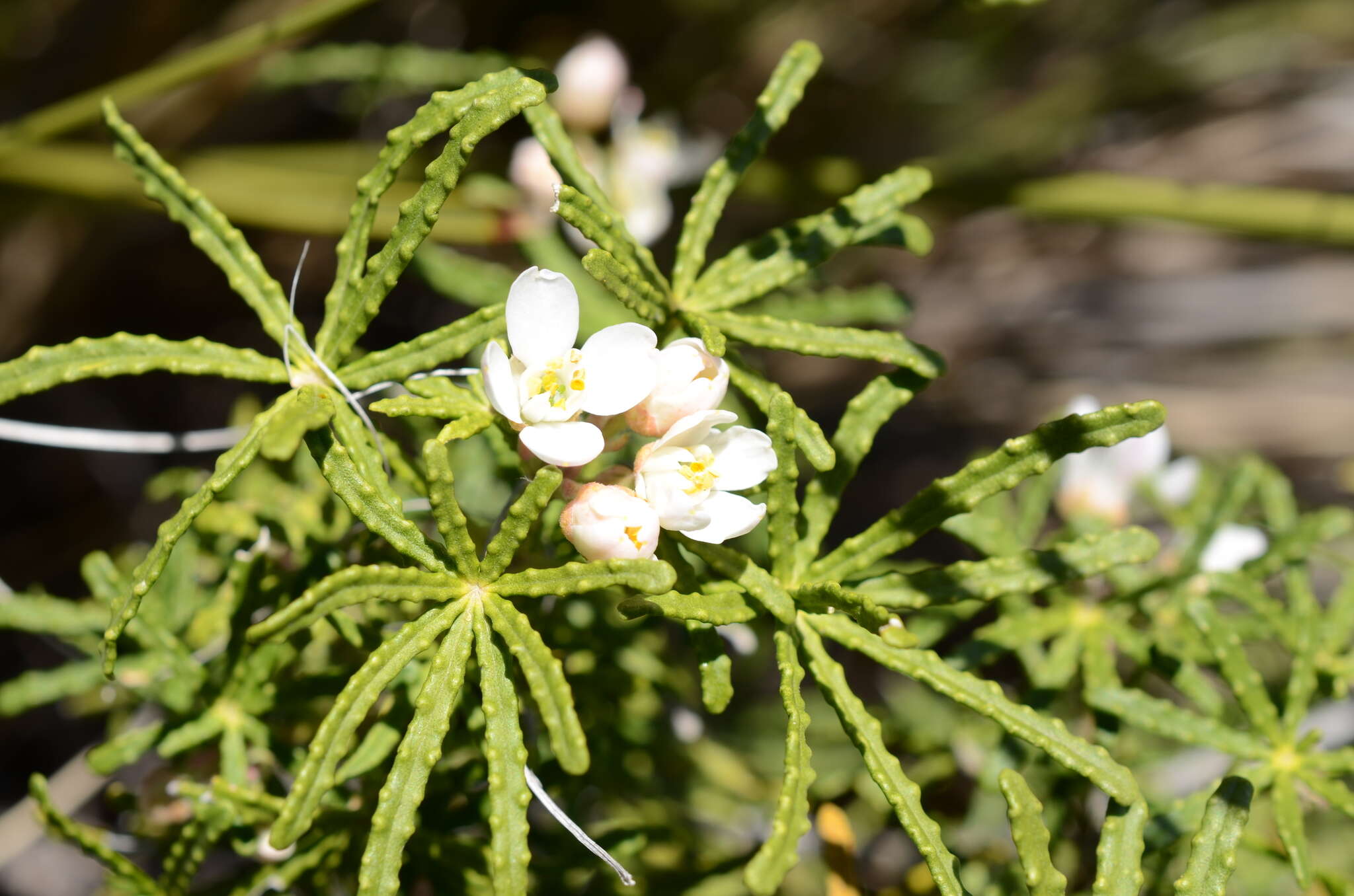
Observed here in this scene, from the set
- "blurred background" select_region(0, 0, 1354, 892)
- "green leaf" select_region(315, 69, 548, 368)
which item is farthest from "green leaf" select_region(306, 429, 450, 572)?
"blurred background" select_region(0, 0, 1354, 892)

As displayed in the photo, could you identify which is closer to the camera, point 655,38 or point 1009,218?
point 655,38

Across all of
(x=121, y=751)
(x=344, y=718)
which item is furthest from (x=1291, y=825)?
(x=121, y=751)

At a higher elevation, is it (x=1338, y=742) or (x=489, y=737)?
(x=489, y=737)

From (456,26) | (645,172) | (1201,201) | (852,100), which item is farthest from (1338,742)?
(456,26)

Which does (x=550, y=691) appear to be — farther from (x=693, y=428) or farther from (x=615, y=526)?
(x=693, y=428)

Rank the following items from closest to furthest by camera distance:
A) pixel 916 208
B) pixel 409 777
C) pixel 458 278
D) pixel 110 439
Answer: pixel 409 777 → pixel 110 439 → pixel 458 278 → pixel 916 208

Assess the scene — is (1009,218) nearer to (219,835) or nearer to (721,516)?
(721,516)
